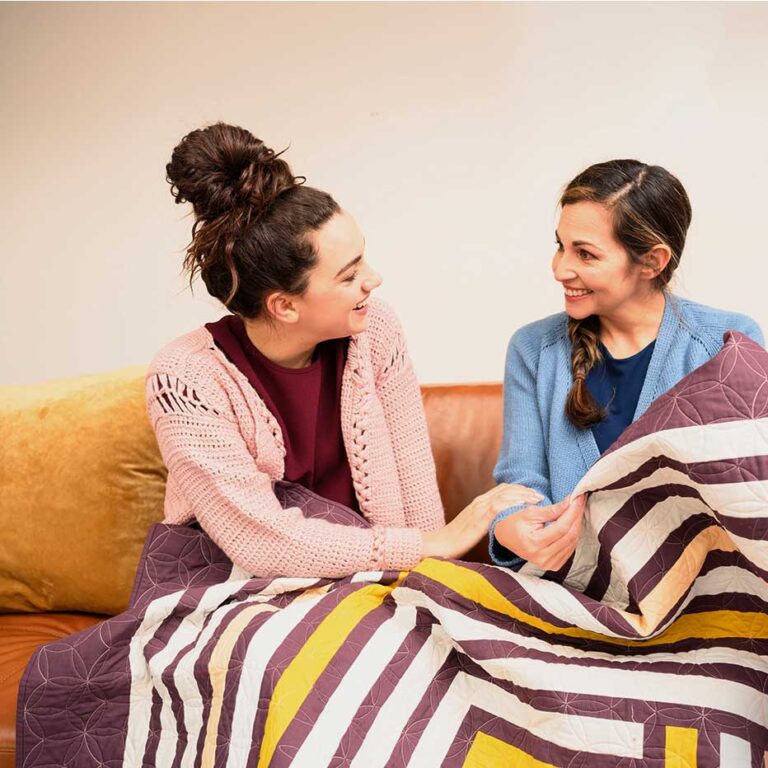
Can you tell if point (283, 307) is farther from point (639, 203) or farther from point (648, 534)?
point (648, 534)

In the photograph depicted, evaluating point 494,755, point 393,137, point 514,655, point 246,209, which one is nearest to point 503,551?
point 514,655

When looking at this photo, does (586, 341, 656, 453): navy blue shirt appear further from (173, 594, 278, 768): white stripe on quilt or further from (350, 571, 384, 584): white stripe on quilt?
(173, 594, 278, 768): white stripe on quilt

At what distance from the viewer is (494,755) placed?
130cm

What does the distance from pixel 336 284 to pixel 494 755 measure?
89 centimetres

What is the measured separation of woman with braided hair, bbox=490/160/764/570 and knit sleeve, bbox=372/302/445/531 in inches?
7.1

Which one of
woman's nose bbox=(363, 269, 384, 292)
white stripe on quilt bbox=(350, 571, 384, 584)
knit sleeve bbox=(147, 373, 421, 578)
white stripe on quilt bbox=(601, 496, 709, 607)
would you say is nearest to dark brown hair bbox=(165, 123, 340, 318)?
woman's nose bbox=(363, 269, 384, 292)

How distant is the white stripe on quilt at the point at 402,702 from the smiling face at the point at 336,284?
62 centimetres

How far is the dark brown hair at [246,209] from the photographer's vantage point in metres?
1.61

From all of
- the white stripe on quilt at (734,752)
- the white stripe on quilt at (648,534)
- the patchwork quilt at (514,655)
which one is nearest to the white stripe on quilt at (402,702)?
the patchwork quilt at (514,655)

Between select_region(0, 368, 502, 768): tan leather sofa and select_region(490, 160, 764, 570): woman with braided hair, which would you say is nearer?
select_region(490, 160, 764, 570): woman with braided hair

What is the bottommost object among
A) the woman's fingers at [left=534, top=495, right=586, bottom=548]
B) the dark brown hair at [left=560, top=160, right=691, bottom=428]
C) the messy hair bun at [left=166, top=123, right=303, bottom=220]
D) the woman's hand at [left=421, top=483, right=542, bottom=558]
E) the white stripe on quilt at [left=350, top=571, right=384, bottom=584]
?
the white stripe on quilt at [left=350, top=571, right=384, bottom=584]

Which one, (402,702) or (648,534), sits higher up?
(648,534)

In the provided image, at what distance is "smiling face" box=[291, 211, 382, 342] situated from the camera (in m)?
1.64

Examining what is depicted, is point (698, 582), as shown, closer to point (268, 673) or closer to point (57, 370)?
point (268, 673)
